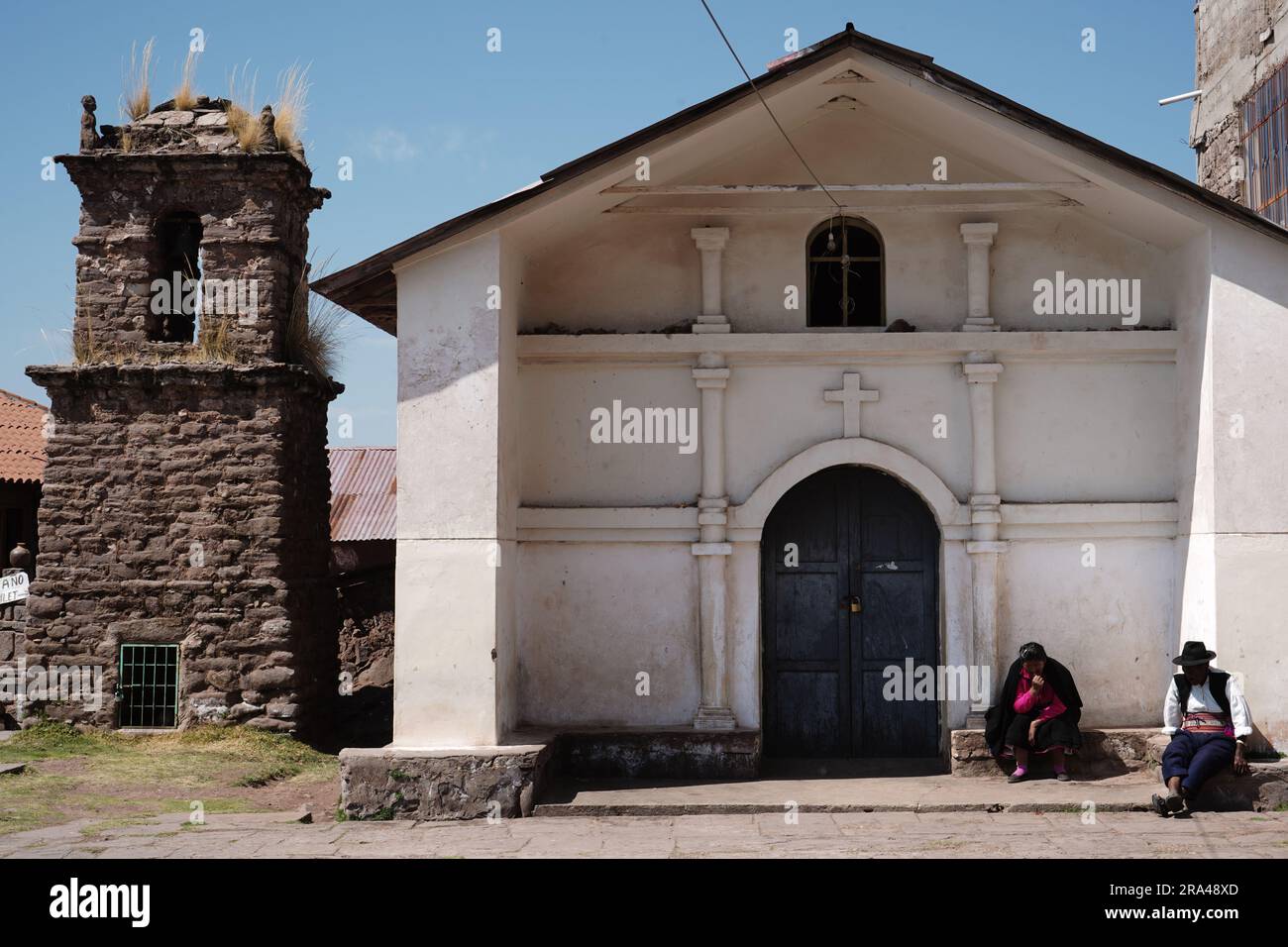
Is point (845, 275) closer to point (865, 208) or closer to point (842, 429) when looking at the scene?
point (865, 208)

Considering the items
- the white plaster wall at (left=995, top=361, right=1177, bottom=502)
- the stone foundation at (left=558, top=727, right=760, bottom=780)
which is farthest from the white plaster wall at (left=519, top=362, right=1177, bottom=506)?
the stone foundation at (left=558, top=727, right=760, bottom=780)

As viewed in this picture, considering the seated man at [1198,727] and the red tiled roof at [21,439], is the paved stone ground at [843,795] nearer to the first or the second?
the seated man at [1198,727]

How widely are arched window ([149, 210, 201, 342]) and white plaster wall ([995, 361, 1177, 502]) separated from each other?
8.79m

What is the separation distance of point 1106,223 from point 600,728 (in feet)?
20.9

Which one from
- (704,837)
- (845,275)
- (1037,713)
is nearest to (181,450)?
(845,275)

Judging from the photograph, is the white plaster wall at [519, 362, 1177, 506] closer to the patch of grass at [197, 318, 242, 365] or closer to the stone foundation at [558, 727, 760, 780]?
the stone foundation at [558, 727, 760, 780]

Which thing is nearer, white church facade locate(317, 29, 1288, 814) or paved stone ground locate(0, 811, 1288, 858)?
paved stone ground locate(0, 811, 1288, 858)

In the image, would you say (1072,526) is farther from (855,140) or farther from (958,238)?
(855,140)

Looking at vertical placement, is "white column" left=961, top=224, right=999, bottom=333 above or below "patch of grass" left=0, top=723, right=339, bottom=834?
above

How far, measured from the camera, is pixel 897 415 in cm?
1044

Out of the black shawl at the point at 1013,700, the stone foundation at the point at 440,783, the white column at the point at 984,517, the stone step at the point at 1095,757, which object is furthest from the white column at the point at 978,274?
the stone foundation at the point at 440,783

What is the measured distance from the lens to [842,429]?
10445mm

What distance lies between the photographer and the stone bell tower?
12469 mm

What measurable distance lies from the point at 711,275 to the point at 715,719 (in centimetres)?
395
